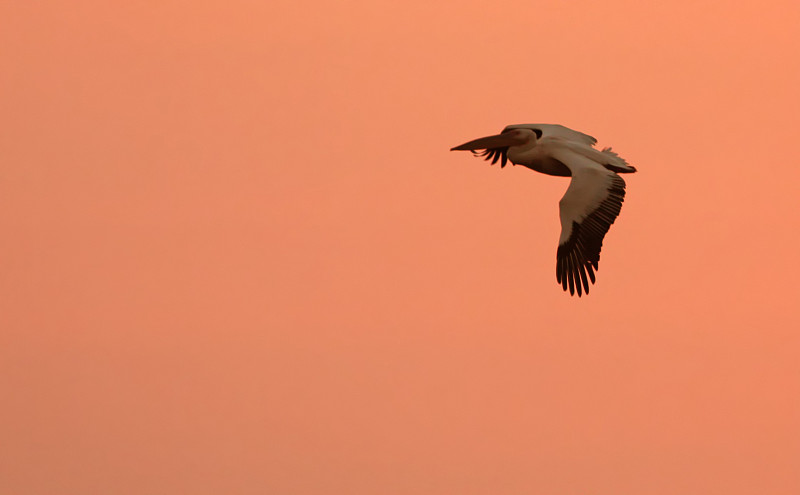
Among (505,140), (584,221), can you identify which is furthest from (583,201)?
(505,140)

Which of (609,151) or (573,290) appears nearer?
(573,290)

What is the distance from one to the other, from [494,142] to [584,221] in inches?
159

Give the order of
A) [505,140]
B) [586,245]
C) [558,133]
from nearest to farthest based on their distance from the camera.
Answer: [586,245] < [505,140] < [558,133]

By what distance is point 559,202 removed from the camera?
37.2 metres

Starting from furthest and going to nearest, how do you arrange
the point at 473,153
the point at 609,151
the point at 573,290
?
the point at 473,153 → the point at 609,151 → the point at 573,290

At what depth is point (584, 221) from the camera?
121 ft

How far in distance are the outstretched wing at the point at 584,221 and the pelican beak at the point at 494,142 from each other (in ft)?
9.11

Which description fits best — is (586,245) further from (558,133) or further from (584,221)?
(558,133)

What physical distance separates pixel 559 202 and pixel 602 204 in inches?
28.1

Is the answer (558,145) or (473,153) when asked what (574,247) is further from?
(473,153)

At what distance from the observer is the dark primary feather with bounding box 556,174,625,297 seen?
3688 cm

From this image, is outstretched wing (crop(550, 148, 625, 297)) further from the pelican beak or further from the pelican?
the pelican beak

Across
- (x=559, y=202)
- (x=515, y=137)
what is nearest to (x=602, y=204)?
(x=559, y=202)

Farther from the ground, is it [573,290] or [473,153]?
[473,153]
